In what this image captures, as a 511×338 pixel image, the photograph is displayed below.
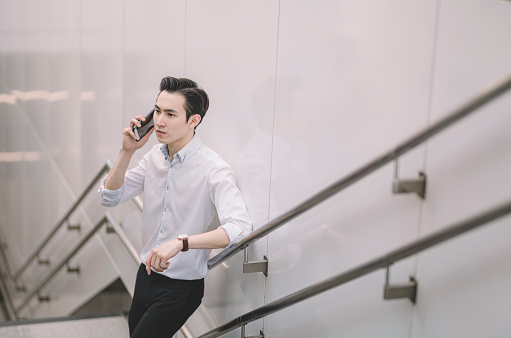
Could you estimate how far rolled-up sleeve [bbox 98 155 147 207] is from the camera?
3143mm

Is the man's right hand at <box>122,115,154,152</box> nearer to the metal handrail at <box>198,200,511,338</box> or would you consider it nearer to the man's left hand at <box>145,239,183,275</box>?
the man's left hand at <box>145,239,183,275</box>

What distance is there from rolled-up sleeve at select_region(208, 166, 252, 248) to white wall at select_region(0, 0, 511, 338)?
10cm

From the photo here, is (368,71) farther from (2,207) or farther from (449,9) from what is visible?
(2,207)

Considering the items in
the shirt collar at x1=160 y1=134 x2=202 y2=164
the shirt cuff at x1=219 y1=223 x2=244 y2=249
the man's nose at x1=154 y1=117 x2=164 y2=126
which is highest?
the man's nose at x1=154 y1=117 x2=164 y2=126

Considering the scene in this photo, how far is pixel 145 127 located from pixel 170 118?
257mm

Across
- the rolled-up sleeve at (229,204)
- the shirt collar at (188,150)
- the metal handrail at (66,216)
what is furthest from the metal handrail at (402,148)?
the metal handrail at (66,216)

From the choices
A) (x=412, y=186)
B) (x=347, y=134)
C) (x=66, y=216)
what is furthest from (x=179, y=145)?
(x=66, y=216)

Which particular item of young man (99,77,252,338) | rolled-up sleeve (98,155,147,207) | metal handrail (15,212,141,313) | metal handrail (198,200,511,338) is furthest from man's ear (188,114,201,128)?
metal handrail (15,212,141,313)

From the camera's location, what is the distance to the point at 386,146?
1960 mm

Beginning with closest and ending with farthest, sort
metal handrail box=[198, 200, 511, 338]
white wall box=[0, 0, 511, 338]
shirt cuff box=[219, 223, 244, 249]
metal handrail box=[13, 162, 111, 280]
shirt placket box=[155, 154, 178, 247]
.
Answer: metal handrail box=[198, 200, 511, 338]
white wall box=[0, 0, 511, 338]
shirt cuff box=[219, 223, 244, 249]
shirt placket box=[155, 154, 178, 247]
metal handrail box=[13, 162, 111, 280]

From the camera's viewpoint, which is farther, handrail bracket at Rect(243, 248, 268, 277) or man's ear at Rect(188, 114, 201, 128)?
man's ear at Rect(188, 114, 201, 128)

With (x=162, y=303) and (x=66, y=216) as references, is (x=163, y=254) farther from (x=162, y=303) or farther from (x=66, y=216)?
(x=66, y=216)

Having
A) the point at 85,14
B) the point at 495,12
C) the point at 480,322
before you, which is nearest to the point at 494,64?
the point at 495,12

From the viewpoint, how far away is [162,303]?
2.93 m
